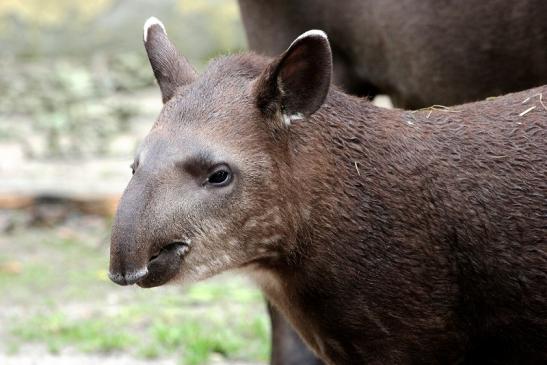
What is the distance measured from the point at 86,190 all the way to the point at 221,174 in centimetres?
704

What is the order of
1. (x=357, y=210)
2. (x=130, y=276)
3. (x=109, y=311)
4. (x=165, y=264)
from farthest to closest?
(x=109, y=311) < (x=357, y=210) < (x=165, y=264) < (x=130, y=276)

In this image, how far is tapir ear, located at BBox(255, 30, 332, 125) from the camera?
166 inches

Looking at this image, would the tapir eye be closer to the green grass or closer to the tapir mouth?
the tapir mouth

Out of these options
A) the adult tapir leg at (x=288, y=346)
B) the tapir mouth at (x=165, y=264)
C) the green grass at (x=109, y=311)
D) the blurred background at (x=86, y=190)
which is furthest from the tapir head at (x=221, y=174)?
the green grass at (x=109, y=311)

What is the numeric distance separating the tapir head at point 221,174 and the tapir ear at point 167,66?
0.07 metres

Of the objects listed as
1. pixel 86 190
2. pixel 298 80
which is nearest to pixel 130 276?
pixel 298 80

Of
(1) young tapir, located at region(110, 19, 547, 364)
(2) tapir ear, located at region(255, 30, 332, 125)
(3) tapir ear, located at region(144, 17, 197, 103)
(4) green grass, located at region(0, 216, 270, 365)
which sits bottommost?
(4) green grass, located at region(0, 216, 270, 365)

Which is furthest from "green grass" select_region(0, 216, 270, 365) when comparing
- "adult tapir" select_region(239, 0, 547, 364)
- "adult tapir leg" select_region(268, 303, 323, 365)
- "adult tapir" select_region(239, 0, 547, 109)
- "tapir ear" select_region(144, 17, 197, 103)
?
"tapir ear" select_region(144, 17, 197, 103)

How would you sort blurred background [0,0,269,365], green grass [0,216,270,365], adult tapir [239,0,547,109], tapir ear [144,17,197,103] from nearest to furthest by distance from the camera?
tapir ear [144,17,197,103]
adult tapir [239,0,547,109]
green grass [0,216,270,365]
blurred background [0,0,269,365]

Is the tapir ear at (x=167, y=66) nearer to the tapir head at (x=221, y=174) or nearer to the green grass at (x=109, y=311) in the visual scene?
the tapir head at (x=221, y=174)

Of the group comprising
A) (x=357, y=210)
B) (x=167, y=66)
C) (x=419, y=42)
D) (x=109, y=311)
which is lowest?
(x=109, y=311)

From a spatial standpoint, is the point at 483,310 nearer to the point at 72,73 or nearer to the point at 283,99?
the point at 283,99

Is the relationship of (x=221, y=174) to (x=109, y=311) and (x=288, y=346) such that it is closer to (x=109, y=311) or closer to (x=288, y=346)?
(x=288, y=346)

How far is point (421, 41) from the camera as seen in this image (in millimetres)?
6203
